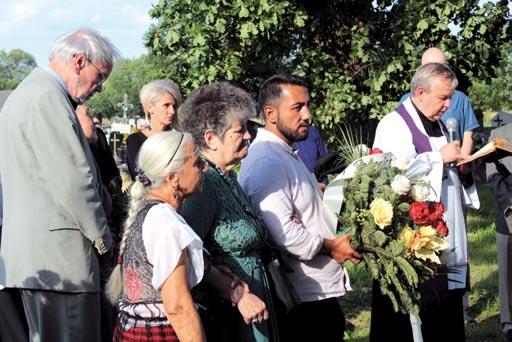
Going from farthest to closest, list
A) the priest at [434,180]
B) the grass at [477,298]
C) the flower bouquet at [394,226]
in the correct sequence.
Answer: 1. the grass at [477,298]
2. the priest at [434,180]
3. the flower bouquet at [394,226]

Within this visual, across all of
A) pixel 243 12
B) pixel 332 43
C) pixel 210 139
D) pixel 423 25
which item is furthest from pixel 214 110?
pixel 332 43

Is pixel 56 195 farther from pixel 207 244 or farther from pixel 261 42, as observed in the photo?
pixel 261 42

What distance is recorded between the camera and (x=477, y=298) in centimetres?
735

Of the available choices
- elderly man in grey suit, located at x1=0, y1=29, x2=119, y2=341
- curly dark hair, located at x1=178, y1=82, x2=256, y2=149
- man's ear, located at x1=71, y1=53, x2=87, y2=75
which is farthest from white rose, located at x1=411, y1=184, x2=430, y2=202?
man's ear, located at x1=71, y1=53, x2=87, y2=75

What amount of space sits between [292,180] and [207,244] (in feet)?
2.24

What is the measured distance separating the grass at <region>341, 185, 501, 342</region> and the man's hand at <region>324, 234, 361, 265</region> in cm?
233

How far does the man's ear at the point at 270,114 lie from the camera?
403 centimetres

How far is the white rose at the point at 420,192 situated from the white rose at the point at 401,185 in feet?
0.21

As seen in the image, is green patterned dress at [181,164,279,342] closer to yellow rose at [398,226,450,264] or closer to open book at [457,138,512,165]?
yellow rose at [398,226,450,264]

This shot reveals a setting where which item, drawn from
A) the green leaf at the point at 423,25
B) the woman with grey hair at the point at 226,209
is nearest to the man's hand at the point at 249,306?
the woman with grey hair at the point at 226,209

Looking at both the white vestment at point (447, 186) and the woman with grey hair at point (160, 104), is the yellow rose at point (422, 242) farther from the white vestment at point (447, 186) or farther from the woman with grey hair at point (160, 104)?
the woman with grey hair at point (160, 104)

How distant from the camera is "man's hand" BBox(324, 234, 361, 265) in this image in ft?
12.7

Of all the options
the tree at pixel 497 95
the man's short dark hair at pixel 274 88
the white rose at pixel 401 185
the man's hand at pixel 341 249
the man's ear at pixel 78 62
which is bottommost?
the man's hand at pixel 341 249

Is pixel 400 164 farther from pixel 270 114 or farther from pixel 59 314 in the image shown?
pixel 59 314
